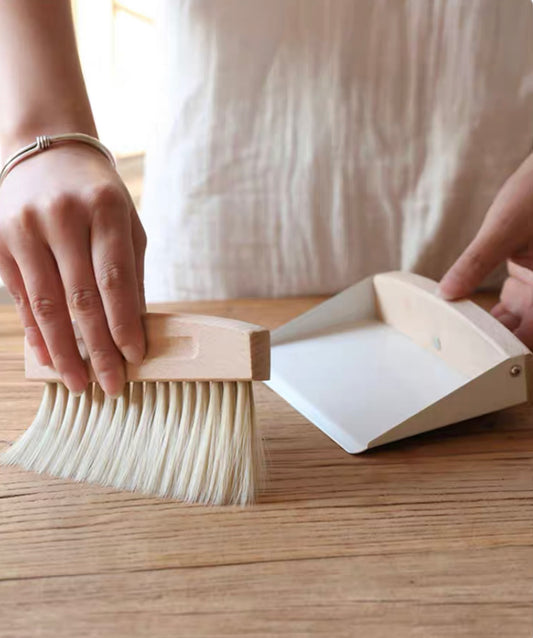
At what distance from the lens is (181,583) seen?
0.48 meters

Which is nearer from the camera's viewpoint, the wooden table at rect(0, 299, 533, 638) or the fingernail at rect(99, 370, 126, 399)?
the wooden table at rect(0, 299, 533, 638)

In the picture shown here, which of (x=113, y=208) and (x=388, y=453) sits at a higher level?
(x=113, y=208)

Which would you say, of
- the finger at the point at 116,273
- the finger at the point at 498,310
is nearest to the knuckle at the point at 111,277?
the finger at the point at 116,273

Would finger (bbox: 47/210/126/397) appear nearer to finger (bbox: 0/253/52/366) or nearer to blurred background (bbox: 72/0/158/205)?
finger (bbox: 0/253/52/366)

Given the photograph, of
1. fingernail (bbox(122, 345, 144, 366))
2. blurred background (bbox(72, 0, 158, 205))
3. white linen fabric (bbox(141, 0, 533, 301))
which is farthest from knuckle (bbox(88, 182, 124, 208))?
blurred background (bbox(72, 0, 158, 205))

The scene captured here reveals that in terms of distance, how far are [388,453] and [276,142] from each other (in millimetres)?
458

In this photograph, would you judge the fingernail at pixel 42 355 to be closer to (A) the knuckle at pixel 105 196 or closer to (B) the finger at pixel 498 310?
(A) the knuckle at pixel 105 196

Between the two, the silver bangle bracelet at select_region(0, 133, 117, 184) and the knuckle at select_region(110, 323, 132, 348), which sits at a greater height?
the silver bangle bracelet at select_region(0, 133, 117, 184)

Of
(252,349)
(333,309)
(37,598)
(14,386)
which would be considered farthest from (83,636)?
(333,309)

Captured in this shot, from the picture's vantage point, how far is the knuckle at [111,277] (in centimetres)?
60

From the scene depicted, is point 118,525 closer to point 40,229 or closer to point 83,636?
point 83,636

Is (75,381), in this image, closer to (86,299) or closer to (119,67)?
(86,299)

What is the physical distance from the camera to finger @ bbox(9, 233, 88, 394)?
615 mm

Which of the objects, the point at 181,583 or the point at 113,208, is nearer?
the point at 181,583
